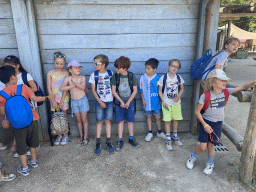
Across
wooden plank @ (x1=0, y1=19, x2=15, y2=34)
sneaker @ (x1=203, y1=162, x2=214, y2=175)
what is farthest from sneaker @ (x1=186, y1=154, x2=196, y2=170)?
wooden plank @ (x1=0, y1=19, x2=15, y2=34)

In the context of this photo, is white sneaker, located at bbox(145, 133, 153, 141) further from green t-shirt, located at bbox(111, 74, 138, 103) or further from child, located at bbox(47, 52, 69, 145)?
child, located at bbox(47, 52, 69, 145)

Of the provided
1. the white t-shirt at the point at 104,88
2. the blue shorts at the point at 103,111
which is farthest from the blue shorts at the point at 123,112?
the white t-shirt at the point at 104,88

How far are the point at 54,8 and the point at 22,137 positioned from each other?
2089mm

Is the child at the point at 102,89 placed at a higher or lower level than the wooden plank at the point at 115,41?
lower

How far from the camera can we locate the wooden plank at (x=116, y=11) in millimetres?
3186

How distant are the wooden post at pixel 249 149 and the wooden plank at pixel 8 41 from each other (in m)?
3.61

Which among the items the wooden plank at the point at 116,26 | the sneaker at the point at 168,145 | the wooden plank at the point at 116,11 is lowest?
the sneaker at the point at 168,145

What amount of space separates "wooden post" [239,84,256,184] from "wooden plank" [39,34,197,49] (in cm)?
168

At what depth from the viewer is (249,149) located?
90.7 inches

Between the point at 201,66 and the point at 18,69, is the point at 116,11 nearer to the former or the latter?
the point at 201,66

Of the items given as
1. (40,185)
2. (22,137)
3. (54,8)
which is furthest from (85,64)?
(40,185)

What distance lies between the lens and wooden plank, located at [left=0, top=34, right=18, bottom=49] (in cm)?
322

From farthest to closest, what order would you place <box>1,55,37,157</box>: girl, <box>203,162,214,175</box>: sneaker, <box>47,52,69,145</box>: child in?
1. <box>47,52,69,145</box>: child
2. <box>1,55,37,157</box>: girl
3. <box>203,162,214,175</box>: sneaker

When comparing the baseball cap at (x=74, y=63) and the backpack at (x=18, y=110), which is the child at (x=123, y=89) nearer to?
the baseball cap at (x=74, y=63)
